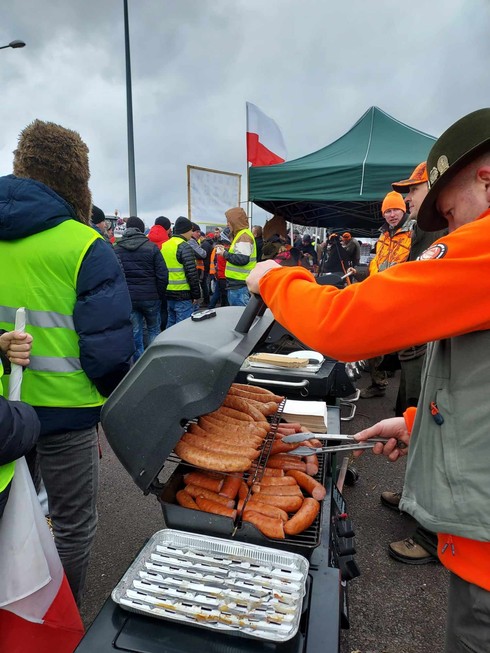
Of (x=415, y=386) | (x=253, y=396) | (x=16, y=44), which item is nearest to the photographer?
(x=253, y=396)

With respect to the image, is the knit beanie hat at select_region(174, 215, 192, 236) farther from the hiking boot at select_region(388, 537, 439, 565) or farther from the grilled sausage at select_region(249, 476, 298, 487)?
Answer: the grilled sausage at select_region(249, 476, 298, 487)

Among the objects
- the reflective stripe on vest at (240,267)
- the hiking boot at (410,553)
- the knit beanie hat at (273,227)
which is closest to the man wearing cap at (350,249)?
the knit beanie hat at (273,227)

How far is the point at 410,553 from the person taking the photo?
291 cm

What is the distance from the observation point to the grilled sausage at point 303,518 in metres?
1.42

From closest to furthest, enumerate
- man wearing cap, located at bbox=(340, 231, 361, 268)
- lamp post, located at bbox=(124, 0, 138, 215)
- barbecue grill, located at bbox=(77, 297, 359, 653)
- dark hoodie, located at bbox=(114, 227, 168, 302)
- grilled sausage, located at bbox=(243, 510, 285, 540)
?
barbecue grill, located at bbox=(77, 297, 359, 653) → grilled sausage, located at bbox=(243, 510, 285, 540) → dark hoodie, located at bbox=(114, 227, 168, 302) → lamp post, located at bbox=(124, 0, 138, 215) → man wearing cap, located at bbox=(340, 231, 361, 268)

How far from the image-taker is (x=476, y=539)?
1.07 m

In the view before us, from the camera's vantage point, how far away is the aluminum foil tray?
1.11 meters

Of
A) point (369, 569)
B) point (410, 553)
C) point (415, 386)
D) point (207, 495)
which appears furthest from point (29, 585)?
point (415, 386)

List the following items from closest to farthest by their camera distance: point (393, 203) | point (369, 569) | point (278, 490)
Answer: point (278, 490)
point (369, 569)
point (393, 203)

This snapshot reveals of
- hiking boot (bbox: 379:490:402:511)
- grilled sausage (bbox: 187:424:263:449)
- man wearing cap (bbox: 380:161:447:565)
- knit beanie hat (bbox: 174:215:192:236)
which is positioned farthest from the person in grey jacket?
Answer: grilled sausage (bbox: 187:424:263:449)

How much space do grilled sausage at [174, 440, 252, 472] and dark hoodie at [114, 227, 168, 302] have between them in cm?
508

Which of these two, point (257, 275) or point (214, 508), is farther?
point (214, 508)

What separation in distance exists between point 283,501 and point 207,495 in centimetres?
28

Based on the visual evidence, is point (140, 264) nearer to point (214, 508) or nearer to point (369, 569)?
point (369, 569)
